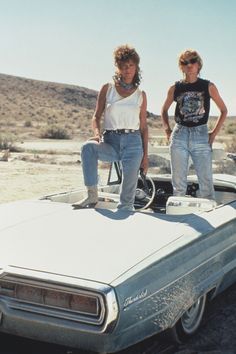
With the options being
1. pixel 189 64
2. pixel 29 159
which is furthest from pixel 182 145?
pixel 29 159

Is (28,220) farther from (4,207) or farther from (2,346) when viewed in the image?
(2,346)

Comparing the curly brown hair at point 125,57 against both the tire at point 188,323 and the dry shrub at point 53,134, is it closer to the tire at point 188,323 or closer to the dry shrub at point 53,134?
the tire at point 188,323

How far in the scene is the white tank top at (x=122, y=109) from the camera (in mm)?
4832

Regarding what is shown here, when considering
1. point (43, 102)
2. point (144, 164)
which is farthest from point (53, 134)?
point (43, 102)

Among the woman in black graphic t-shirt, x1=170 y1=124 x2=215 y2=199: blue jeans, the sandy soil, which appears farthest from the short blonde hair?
the sandy soil

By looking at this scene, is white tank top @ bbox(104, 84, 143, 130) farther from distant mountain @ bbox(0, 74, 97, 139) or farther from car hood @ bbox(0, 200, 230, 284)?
distant mountain @ bbox(0, 74, 97, 139)

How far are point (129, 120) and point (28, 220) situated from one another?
4.20 ft

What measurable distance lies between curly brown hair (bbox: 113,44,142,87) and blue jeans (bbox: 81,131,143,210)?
1.45ft

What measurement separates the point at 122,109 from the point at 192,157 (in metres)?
1.05

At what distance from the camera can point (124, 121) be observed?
4836 mm

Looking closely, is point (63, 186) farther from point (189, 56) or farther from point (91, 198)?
point (91, 198)

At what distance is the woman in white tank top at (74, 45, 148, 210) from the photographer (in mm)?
4781

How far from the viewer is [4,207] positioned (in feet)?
14.5

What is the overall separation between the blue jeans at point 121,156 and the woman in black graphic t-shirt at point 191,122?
77cm
